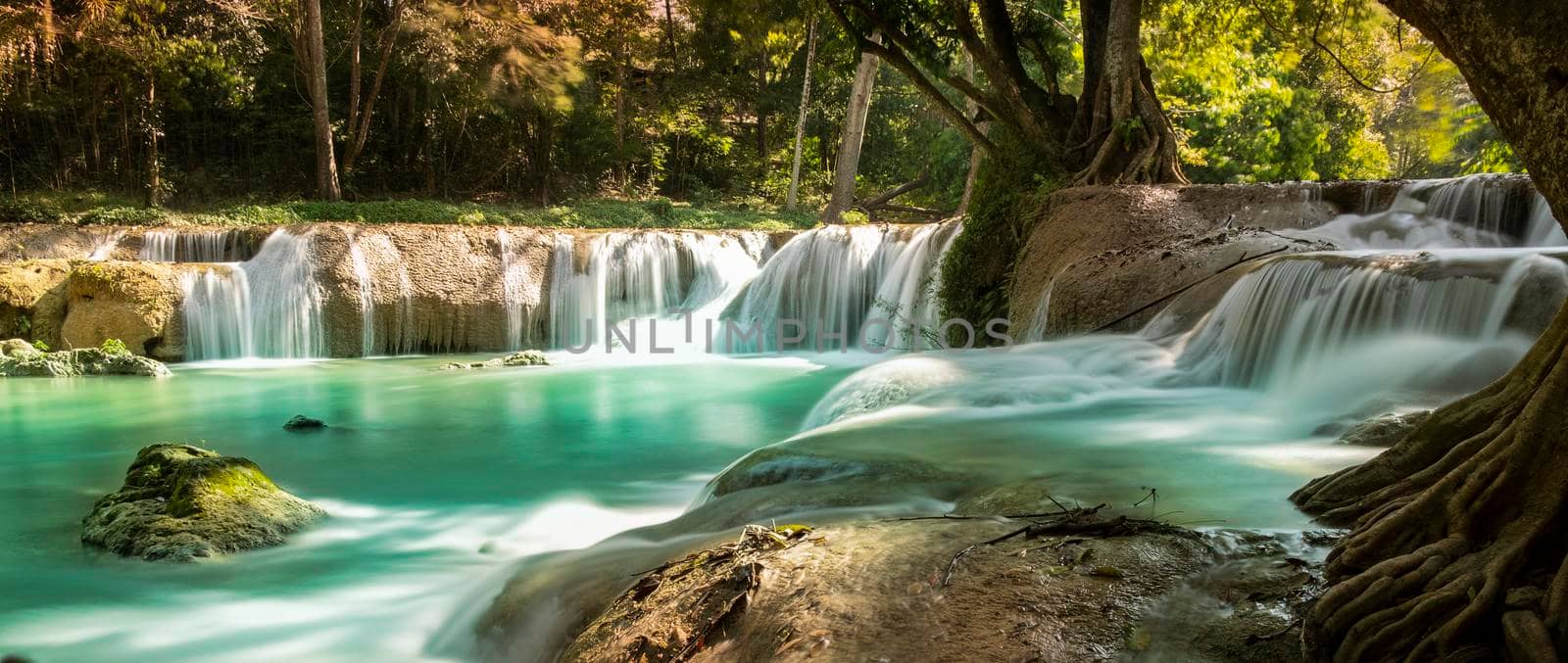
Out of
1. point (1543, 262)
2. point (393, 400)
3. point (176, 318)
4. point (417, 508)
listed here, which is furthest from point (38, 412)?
point (1543, 262)

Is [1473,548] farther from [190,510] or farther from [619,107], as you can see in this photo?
[619,107]

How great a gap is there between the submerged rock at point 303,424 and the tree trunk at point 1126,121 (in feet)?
28.4

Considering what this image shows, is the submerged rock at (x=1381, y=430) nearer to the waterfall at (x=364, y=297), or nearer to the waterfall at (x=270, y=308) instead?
the waterfall at (x=364, y=297)

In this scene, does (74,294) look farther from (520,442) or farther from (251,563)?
(251,563)

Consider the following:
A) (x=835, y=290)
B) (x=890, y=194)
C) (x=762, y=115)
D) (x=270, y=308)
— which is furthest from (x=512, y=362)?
(x=762, y=115)

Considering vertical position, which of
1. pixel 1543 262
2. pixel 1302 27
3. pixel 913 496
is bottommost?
pixel 913 496

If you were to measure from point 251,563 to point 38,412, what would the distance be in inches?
277

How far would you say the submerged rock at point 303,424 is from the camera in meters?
9.22

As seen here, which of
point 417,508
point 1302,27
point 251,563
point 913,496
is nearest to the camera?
point 913,496

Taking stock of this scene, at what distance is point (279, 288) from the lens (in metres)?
15.6

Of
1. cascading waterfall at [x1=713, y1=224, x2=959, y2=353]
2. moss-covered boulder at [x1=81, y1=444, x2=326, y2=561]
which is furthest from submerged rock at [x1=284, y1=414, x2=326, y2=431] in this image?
cascading waterfall at [x1=713, y1=224, x2=959, y2=353]

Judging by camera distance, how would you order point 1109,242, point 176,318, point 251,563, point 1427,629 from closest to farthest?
point 1427,629 < point 251,563 < point 1109,242 < point 176,318

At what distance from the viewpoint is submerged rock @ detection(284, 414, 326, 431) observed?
9.22 metres

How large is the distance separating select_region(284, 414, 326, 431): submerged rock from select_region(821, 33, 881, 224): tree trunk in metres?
14.8
